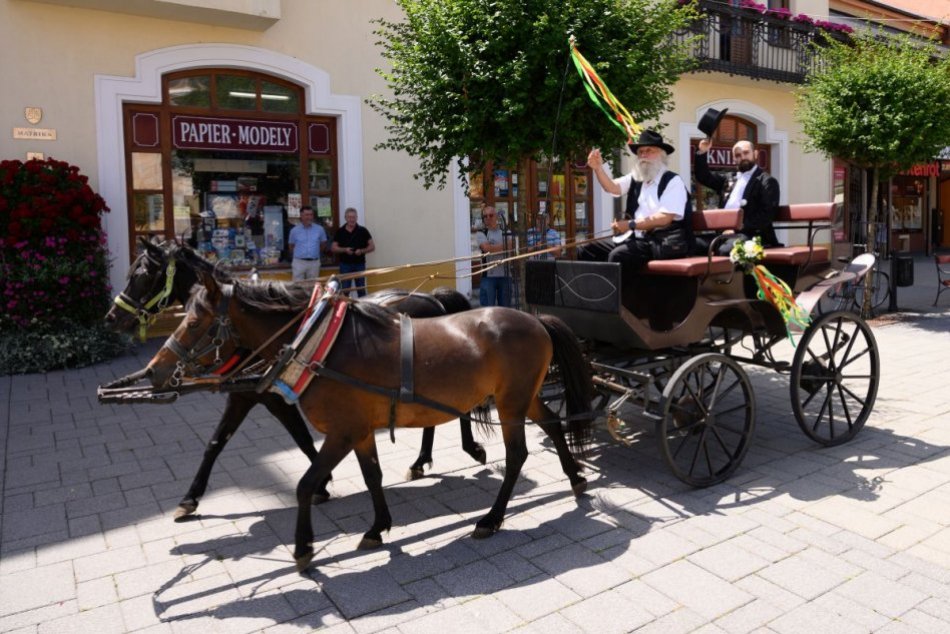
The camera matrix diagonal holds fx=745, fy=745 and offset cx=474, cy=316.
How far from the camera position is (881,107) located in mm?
10797

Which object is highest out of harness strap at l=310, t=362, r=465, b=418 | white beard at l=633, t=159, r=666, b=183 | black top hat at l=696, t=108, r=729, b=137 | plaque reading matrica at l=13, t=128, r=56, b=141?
plaque reading matrica at l=13, t=128, r=56, b=141

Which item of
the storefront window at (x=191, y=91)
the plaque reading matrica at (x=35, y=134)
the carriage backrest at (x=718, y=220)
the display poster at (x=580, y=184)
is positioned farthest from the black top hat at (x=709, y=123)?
the display poster at (x=580, y=184)

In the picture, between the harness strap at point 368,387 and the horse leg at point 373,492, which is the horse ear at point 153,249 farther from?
the horse leg at point 373,492

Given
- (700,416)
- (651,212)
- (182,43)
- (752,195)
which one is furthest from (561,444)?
(182,43)

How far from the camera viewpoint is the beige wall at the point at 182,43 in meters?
9.16

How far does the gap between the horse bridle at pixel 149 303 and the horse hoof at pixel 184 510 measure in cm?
104

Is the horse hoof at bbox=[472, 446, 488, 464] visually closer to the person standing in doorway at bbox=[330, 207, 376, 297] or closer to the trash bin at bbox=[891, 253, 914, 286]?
the person standing in doorway at bbox=[330, 207, 376, 297]

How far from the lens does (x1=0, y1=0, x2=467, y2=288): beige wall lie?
30.1ft

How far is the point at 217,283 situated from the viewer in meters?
3.78

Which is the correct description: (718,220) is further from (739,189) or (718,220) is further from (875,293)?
(875,293)

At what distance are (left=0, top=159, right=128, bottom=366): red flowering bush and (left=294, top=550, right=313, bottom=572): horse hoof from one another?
20.8 ft

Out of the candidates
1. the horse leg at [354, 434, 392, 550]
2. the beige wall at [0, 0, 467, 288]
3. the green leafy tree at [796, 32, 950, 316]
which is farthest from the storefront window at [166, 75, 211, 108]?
the green leafy tree at [796, 32, 950, 316]

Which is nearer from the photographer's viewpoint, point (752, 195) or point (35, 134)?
point (752, 195)

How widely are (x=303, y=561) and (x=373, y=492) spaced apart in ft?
1.66
